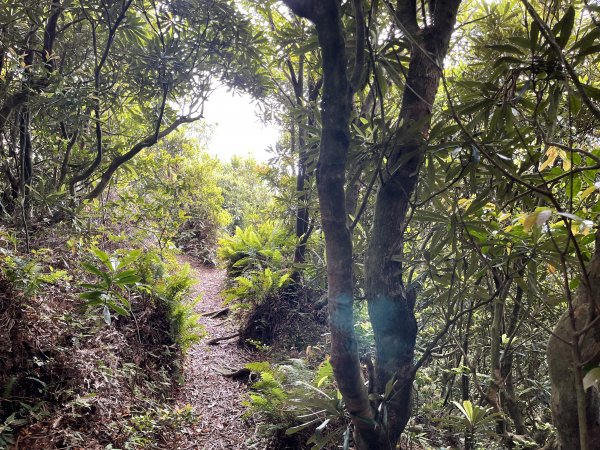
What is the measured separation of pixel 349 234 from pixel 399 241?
0.24 metres

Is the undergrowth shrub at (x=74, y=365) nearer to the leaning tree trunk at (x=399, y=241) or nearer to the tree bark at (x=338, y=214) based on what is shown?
the tree bark at (x=338, y=214)

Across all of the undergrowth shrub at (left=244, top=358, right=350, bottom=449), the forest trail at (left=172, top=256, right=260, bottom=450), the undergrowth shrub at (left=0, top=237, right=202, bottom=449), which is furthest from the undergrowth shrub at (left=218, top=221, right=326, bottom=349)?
the undergrowth shrub at (left=0, top=237, right=202, bottom=449)

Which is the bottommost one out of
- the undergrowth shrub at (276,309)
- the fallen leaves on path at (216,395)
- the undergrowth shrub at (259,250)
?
the fallen leaves on path at (216,395)

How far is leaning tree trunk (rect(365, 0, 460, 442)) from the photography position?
142cm

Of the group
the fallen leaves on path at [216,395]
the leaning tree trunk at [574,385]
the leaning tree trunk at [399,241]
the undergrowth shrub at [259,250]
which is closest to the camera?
the leaning tree trunk at [574,385]

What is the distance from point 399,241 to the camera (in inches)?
57.9

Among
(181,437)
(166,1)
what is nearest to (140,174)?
(166,1)

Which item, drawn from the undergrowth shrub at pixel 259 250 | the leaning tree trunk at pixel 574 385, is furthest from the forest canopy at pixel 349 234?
the undergrowth shrub at pixel 259 250

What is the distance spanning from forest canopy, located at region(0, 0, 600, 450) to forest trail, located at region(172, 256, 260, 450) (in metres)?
0.10

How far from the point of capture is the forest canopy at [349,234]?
130 cm

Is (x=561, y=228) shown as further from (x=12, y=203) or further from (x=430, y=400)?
(x=12, y=203)

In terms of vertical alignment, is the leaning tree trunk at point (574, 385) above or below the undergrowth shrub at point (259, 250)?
below

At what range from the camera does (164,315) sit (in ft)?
12.7

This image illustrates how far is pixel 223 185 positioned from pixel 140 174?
850 cm
